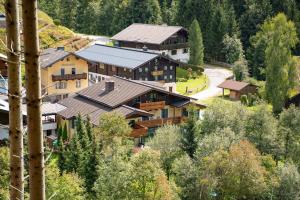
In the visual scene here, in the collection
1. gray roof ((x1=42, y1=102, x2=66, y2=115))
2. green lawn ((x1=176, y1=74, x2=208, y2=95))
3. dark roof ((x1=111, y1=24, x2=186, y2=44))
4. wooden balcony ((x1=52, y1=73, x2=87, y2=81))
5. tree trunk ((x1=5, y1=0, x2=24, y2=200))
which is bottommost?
green lawn ((x1=176, y1=74, x2=208, y2=95))

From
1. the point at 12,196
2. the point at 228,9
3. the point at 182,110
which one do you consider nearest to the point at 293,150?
the point at 182,110

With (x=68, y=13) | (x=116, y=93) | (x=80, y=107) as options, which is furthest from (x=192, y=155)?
(x=68, y=13)

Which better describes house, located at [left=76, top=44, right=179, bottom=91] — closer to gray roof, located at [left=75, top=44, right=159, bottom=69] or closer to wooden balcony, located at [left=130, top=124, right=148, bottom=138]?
gray roof, located at [left=75, top=44, right=159, bottom=69]

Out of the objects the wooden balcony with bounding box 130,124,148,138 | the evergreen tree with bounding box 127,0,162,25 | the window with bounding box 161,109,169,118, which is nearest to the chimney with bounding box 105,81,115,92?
the window with bounding box 161,109,169,118

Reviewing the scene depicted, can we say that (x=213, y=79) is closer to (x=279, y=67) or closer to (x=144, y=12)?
(x=279, y=67)

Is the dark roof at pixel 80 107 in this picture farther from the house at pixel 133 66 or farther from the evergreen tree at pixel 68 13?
the evergreen tree at pixel 68 13
